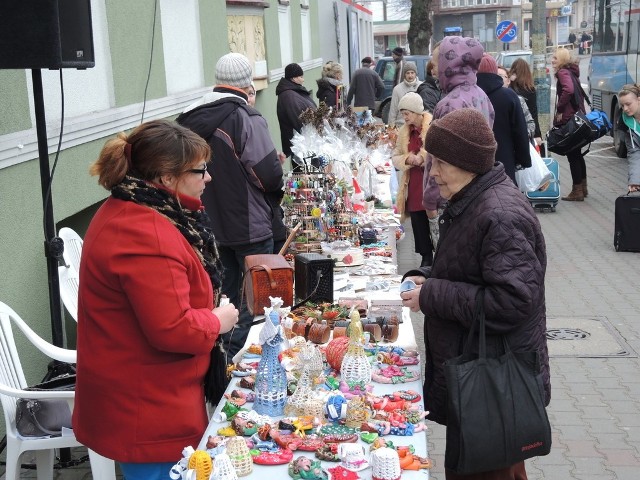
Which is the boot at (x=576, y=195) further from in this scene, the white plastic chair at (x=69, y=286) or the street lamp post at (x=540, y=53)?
the white plastic chair at (x=69, y=286)

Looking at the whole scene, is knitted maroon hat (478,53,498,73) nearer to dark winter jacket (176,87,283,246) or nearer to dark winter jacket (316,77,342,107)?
dark winter jacket (176,87,283,246)

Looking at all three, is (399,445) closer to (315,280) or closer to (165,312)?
(165,312)

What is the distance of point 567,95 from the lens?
1138 cm

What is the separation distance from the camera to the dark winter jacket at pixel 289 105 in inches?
396

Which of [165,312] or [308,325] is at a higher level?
[165,312]

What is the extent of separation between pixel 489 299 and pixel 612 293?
5.09m

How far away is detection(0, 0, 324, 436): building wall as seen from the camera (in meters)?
4.67

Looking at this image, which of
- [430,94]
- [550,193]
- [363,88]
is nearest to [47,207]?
[430,94]

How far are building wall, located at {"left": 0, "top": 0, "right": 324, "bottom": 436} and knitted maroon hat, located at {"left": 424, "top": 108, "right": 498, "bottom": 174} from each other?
8.09 ft

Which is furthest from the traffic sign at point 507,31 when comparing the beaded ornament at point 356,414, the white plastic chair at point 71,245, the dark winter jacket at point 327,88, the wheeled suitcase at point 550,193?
the beaded ornament at point 356,414

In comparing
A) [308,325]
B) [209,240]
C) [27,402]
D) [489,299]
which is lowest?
[27,402]

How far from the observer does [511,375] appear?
2930 mm

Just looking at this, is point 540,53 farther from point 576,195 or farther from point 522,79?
point 522,79

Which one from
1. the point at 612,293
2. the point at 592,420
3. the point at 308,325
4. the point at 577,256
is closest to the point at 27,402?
the point at 308,325
